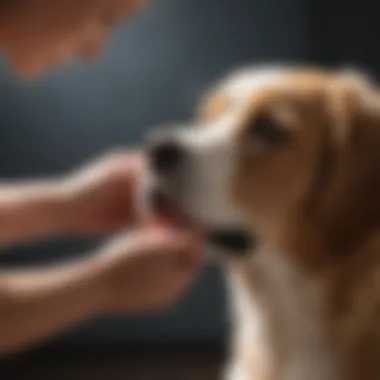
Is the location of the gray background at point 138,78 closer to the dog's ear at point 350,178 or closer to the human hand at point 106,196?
the human hand at point 106,196

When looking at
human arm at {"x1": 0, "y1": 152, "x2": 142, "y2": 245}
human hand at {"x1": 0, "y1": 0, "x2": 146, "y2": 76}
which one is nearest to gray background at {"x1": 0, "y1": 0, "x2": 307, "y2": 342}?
human arm at {"x1": 0, "y1": 152, "x2": 142, "y2": 245}

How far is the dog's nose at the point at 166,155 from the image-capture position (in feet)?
3.12

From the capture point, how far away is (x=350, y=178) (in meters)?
0.97

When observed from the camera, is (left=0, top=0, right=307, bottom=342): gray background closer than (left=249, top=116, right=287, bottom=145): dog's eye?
No

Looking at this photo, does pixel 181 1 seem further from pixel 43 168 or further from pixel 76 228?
pixel 76 228

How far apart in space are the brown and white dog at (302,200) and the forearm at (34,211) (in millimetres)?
169

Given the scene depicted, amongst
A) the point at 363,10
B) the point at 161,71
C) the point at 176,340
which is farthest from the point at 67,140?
the point at 363,10

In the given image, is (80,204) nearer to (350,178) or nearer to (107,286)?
(107,286)

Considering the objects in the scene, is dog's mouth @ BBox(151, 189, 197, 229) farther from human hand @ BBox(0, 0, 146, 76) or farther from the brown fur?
human hand @ BBox(0, 0, 146, 76)

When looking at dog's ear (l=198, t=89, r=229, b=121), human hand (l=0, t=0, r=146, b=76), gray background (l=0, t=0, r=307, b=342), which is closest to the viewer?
human hand (l=0, t=0, r=146, b=76)

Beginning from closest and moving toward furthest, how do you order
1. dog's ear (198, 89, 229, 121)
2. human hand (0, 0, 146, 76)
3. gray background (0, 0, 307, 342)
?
human hand (0, 0, 146, 76), dog's ear (198, 89, 229, 121), gray background (0, 0, 307, 342)

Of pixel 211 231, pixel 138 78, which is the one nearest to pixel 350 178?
pixel 211 231

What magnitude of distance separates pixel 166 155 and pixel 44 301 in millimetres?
173

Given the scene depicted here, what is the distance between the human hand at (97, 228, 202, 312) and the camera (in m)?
0.97
